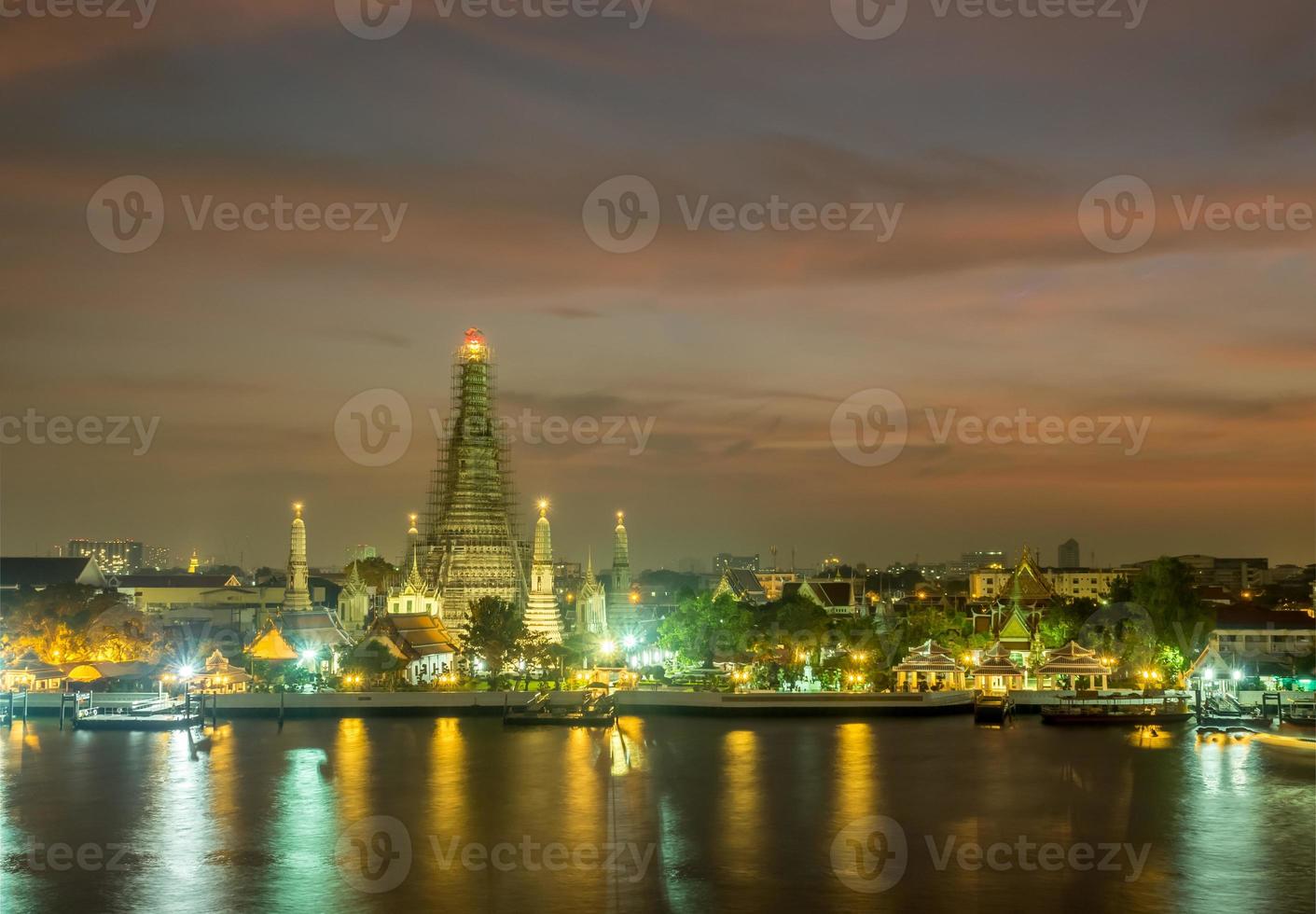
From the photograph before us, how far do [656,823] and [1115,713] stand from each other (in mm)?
25736

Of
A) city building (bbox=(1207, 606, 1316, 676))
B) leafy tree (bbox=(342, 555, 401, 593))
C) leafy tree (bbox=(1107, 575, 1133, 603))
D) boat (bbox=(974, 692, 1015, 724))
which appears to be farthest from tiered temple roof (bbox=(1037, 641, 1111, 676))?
leafy tree (bbox=(342, 555, 401, 593))

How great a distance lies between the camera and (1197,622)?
6050 cm

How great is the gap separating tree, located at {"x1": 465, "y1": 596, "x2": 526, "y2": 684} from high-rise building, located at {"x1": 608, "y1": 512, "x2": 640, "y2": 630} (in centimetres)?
1541

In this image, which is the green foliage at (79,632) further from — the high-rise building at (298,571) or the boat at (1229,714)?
the boat at (1229,714)

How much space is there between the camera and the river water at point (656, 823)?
26.6 m

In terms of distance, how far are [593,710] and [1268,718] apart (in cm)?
2460

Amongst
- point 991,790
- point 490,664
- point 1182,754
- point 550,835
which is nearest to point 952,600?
point 490,664

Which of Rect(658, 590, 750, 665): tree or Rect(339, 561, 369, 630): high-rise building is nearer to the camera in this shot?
Rect(658, 590, 750, 665): tree

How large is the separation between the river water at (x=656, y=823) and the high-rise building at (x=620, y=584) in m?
27.3

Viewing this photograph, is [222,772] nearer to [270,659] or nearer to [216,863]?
[216,863]

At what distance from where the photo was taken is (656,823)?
32.9 metres

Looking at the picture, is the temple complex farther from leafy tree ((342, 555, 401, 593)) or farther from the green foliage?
leafy tree ((342, 555, 401, 593))

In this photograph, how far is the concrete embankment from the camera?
2104 inches

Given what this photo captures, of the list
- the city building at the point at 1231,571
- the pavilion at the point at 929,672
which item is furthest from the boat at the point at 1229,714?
the city building at the point at 1231,571
